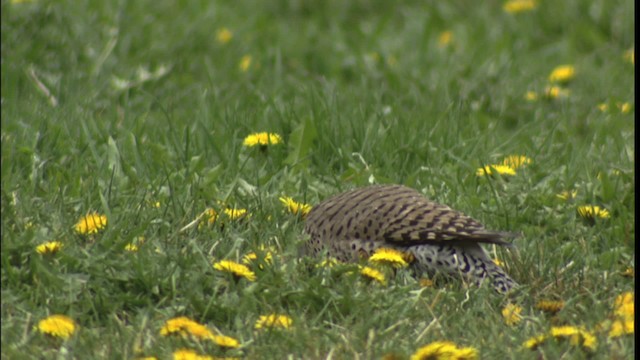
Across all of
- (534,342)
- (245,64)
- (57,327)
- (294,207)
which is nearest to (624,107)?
(245,64)

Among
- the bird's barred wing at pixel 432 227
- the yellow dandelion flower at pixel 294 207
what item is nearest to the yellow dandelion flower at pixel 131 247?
the yellow dandelion flower at pixel 294 207

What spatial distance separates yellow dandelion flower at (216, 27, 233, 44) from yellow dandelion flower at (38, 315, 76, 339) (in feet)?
14.4

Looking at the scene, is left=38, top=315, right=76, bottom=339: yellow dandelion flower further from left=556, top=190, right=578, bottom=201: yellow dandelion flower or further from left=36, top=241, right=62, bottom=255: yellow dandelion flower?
left=556, top=190, right=578, bottom=201: yellow dandelion flower

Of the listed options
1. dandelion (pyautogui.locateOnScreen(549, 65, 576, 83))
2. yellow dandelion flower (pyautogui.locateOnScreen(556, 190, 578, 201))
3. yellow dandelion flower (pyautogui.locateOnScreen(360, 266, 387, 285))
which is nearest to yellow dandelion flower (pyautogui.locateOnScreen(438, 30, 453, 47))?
dandelion (pyautogui.locateOnScreen(549, 65, 576, 83))

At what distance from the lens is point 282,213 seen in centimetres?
465

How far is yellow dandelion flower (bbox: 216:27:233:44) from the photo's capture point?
7.86m

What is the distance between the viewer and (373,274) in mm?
4012

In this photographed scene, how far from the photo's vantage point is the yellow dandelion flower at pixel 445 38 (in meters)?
8.01

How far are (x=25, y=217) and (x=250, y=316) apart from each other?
3.10 feet

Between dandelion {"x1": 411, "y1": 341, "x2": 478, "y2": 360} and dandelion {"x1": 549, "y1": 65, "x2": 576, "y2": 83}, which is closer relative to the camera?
dandelion {"x1": 411, "y1": 341, "x2": 478, "y2": 360}

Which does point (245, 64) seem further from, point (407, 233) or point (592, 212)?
point (407, 233)

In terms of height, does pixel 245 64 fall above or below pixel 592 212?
below

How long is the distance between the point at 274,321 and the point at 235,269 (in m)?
0.31

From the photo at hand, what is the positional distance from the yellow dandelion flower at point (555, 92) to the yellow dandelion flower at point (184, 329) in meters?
3.60
